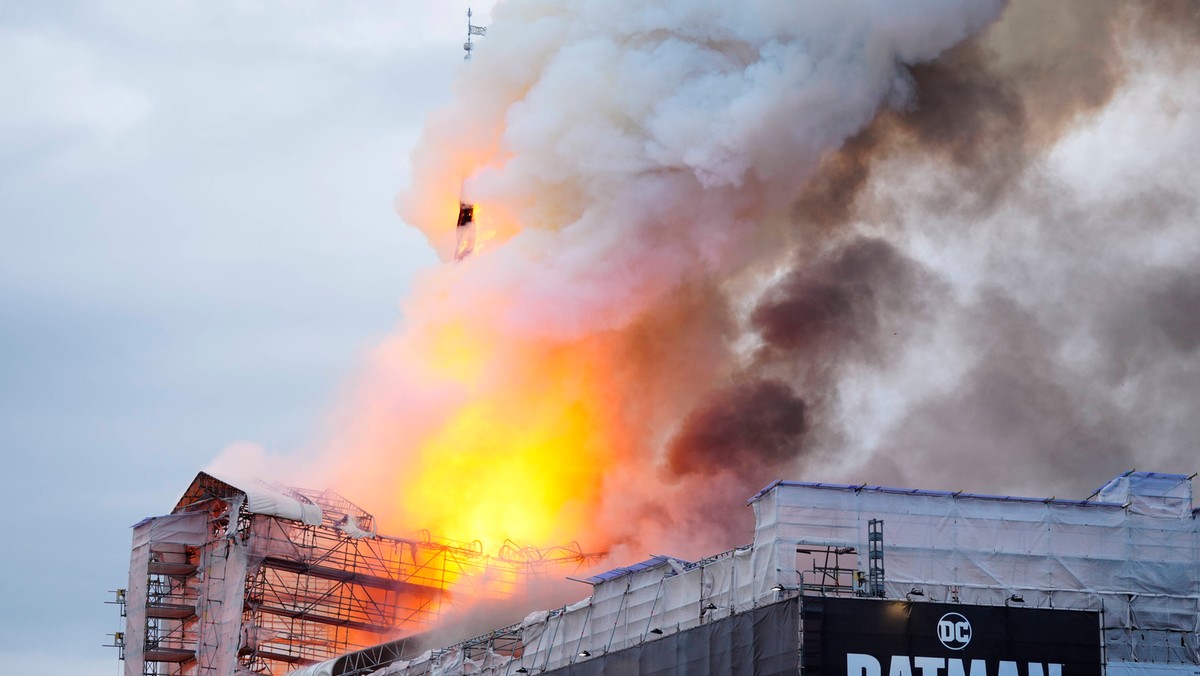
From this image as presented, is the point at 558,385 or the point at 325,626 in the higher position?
the point at 558,385

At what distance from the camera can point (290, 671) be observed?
113 metres

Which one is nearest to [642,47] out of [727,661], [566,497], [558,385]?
[558,385]

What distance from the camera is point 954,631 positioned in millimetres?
63562

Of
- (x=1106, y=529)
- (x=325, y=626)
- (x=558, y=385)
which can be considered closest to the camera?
(x=1106, y=529)

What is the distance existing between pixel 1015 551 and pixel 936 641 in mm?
6733

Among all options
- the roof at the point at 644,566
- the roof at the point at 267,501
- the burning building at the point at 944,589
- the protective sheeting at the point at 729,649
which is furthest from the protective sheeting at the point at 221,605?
the burning building at the point at 944,589

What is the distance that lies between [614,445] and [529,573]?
32.0 ft

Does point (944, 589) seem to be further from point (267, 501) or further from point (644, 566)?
point (267, 501)

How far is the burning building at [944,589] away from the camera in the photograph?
63250mm

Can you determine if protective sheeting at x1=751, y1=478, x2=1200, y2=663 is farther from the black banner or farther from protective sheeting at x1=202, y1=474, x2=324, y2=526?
protective sheeting at x1=202, y1=474, x2=324, y2=526

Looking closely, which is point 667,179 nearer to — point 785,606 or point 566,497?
point 566,497

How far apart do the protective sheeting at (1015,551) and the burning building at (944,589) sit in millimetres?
54

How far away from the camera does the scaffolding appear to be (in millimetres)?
112812

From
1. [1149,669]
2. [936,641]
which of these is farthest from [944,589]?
[1149,669]
